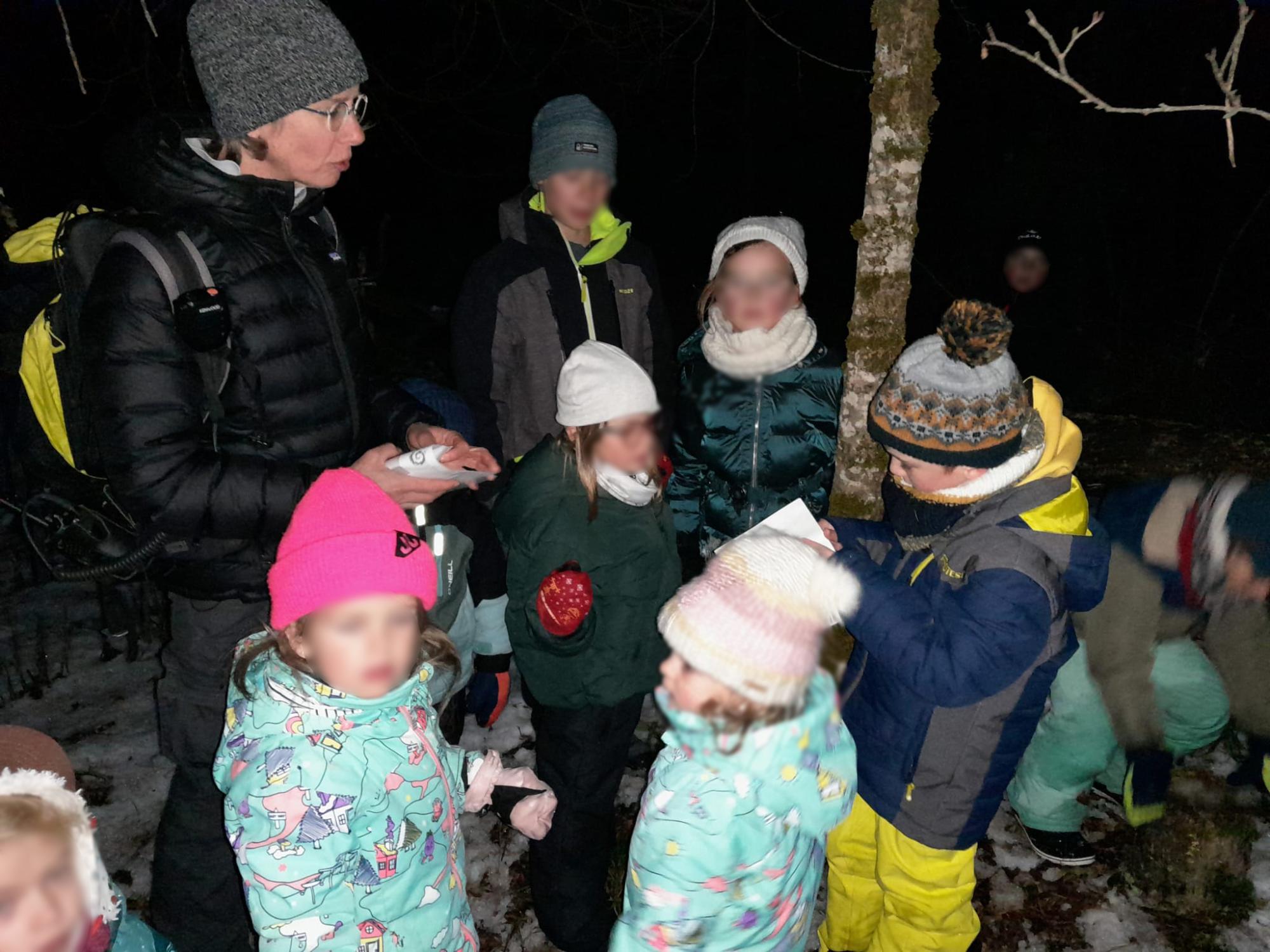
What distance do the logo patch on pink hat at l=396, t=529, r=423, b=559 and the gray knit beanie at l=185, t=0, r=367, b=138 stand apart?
3.35ft

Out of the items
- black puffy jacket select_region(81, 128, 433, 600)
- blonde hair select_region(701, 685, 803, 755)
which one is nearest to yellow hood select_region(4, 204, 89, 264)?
black puffy jacket select_region(81, 128, 433, 600)

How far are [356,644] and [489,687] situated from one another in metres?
1.83

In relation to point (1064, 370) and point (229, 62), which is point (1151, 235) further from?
point (229, 62)

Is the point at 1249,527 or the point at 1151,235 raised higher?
the point at 1249,527

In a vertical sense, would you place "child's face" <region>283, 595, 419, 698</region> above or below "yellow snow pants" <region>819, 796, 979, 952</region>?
above

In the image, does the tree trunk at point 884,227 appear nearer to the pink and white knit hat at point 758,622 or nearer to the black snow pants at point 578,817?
the black snow pants at point 578,817

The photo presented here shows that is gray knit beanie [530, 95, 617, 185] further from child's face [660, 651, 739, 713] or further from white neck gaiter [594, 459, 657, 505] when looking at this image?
child's face [660, 651, 739, 713]

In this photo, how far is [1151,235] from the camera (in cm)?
1357

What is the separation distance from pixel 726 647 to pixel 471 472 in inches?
34.5

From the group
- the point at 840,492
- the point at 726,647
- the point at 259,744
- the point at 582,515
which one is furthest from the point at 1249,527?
the point at 259,744

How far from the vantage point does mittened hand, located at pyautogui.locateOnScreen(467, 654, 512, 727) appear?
3273 mm

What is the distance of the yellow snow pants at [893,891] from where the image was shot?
2.15m

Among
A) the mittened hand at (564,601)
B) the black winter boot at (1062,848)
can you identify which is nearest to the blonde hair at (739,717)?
the mittened hand at (564,601)

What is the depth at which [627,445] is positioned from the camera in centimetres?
229
